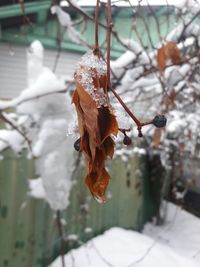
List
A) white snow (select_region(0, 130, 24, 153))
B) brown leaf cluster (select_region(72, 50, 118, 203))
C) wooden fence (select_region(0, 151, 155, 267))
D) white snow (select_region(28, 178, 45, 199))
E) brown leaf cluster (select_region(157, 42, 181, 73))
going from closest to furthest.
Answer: brown leaf cluster (select_region(72, 50, 118, 203)), brown leaf cluster (select_region(157, 42, 181, 73)), white snow (select_region(0, 130, 24, 153)), white snow (select_region(28, 178, 45, 199)), wooden fence (select_region(0, 151, 155, 267))

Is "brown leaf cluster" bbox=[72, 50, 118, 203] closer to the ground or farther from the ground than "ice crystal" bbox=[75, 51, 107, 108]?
closer to the ground

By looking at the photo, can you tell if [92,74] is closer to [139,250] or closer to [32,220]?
[32,220]

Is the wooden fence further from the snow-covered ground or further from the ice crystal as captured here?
the ice crystal

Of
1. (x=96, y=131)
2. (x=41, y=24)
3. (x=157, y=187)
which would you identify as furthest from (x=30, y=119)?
(x=157, y=187)

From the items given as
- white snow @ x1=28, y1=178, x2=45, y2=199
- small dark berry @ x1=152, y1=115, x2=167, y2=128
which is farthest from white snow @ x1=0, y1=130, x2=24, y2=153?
small dark berry @ x1=152, y1=115, x2=167, y2=128

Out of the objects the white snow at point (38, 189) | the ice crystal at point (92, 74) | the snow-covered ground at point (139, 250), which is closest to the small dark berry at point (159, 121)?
the ice crystal at point (92, 74)

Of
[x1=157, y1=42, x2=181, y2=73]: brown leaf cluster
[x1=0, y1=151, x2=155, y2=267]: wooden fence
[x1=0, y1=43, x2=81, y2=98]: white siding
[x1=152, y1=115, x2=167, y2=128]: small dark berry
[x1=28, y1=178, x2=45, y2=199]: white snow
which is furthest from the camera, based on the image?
[x1=0, y1=43, x2=81, y2=98]: white siding

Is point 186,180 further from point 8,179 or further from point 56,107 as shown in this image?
point 56,107

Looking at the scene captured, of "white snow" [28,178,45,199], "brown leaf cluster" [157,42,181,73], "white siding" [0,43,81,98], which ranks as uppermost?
"white siding" [0,43,81,98]
